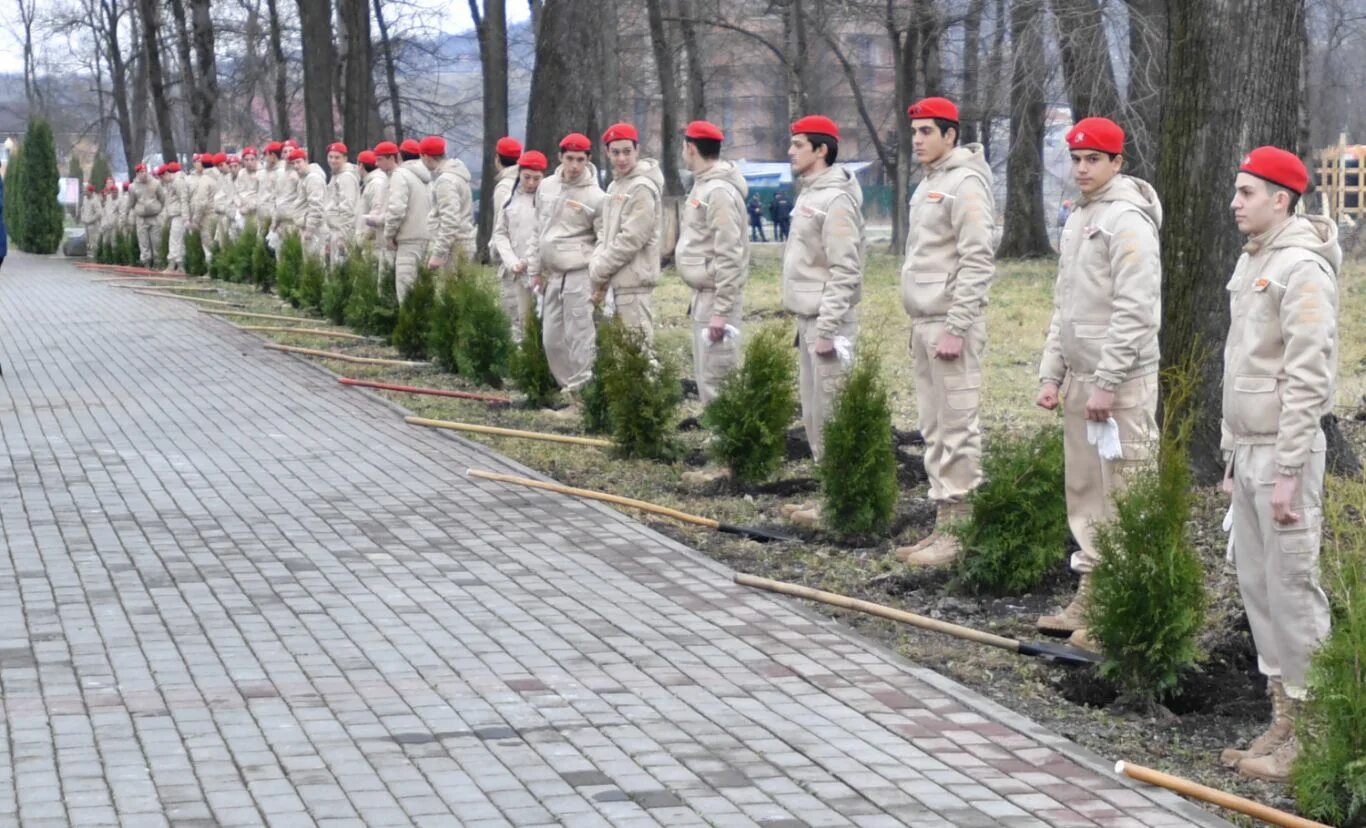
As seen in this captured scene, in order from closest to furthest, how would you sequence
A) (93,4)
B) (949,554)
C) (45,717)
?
(45,717) < (949,554) < (93,4)

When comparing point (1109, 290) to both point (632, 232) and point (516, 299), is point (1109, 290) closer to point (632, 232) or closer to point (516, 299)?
point (632, 232)

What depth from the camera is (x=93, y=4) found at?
6394 centimetres

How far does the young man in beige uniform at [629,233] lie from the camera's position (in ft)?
42.9

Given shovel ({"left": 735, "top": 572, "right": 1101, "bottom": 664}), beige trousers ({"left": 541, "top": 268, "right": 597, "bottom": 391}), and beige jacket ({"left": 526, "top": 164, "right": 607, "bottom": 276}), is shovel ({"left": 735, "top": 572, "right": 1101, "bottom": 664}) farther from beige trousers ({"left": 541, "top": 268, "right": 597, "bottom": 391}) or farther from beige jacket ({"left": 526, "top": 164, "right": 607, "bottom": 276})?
beige jacket ({"left": 526, "top": 164, "right": 607, "bottom": 276})

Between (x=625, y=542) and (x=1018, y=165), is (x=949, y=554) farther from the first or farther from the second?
(x=1018, y=165)

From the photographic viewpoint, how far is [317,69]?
109ft

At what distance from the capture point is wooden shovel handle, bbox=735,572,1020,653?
24.4ft

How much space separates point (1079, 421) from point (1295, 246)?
1878 mm

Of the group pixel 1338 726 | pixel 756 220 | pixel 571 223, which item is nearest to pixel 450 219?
pixel 571 223

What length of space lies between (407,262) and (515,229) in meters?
4.33

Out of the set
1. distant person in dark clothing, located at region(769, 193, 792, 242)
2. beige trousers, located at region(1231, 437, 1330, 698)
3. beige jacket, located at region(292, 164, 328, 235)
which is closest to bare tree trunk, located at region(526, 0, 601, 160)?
beige jacket, located at region(292, 164, 328, 235)

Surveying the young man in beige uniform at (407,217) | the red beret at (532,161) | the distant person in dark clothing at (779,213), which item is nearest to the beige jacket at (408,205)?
the young man in beige uniform at (407,217)

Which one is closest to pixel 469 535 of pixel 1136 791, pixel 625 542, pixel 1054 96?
pixel 625 542

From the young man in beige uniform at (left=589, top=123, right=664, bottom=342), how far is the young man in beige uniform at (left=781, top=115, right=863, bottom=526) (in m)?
2.58
